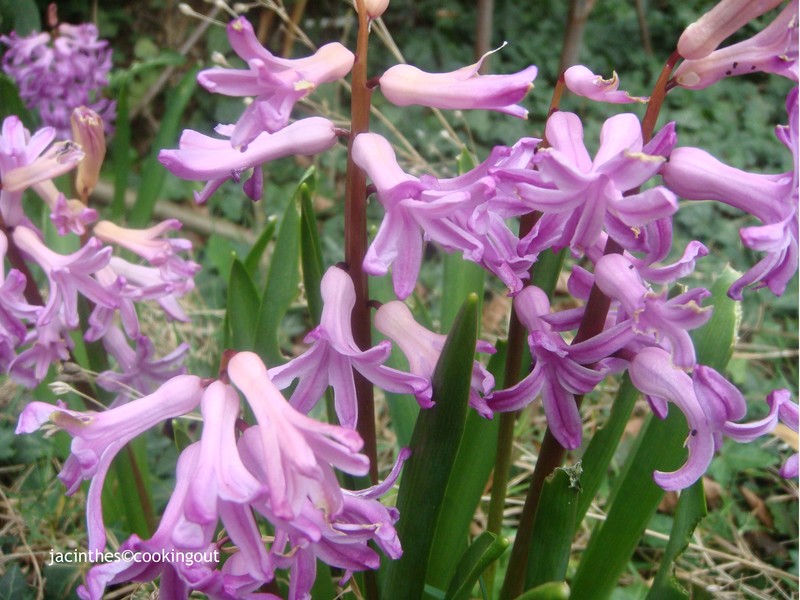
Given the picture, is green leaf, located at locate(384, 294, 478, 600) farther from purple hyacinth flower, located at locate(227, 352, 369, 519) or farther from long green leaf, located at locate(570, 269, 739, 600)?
long green leaf, located at locate(570, 269, 739, 600)

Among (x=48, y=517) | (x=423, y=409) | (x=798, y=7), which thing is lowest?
(x=48, y=517)

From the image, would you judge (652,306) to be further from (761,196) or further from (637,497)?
(637,497)

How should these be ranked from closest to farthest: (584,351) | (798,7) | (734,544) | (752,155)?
(798,7), (584,351), (734,544), (752,155)

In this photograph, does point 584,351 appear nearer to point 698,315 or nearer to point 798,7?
point 698,315

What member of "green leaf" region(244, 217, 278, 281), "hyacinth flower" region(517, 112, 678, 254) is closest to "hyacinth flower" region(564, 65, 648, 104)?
"hyacinth flower" region(517, 112, 678, 254)

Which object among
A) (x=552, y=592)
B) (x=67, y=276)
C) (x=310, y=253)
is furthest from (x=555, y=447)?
(x=67, y=276)

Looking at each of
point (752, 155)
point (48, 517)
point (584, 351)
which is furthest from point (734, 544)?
point (752, 155)
